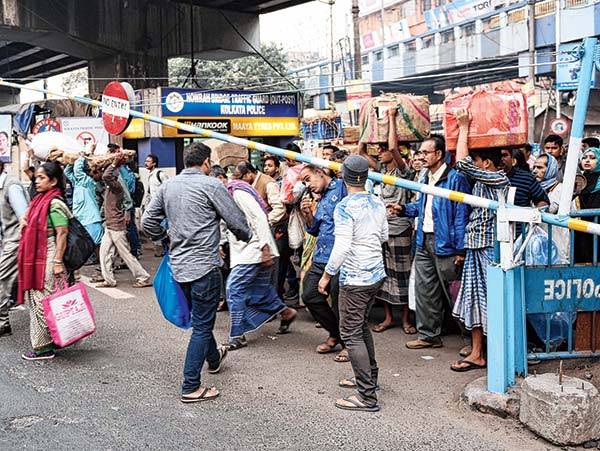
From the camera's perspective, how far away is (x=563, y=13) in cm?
2597

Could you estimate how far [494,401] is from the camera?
4352 mm

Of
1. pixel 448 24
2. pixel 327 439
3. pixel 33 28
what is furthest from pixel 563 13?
pixel 327 439

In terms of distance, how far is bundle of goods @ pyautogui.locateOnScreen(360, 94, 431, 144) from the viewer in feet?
20.4

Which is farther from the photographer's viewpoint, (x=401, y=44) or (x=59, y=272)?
(x=401, y=44)

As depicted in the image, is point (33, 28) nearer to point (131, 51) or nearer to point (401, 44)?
point (131, 51)

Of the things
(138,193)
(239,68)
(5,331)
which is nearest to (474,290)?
(5,331)

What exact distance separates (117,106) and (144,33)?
12.1 metres

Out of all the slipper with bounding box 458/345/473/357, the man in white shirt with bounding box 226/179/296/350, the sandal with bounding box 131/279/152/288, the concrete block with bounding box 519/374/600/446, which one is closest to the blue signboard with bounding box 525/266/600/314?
the concrete block with bounding box 519/374/600/446

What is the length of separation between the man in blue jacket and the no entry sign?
110 inches

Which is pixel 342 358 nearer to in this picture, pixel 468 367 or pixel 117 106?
pixel 468 367

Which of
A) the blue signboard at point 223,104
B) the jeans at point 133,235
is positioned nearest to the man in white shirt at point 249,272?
the jeans at point 133,235

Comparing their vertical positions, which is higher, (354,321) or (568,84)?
(568,84)

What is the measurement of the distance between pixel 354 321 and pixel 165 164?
33.1 ft

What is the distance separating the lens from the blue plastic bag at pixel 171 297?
517 centimetres
